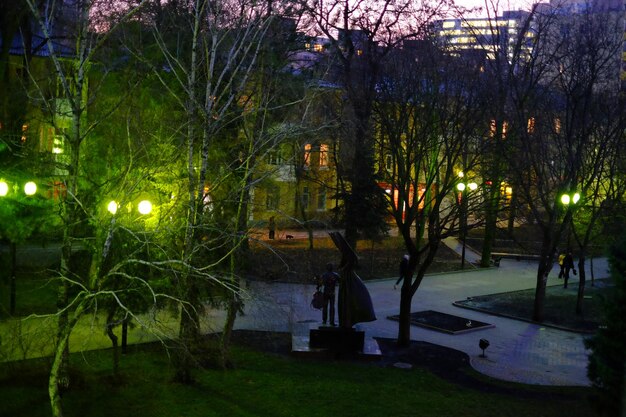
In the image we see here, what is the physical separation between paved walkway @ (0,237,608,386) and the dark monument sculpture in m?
0.92

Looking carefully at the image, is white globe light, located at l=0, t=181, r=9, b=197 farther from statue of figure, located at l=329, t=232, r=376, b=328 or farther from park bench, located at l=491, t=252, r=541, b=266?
park bench, located at l=491, t=252, r=541, b=266

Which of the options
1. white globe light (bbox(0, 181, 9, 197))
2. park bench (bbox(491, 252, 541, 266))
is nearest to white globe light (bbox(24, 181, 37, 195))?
white globe light (bbox(0, 181, 9, 197))

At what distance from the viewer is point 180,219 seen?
35.3 ft

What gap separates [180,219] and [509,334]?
41.6 feet

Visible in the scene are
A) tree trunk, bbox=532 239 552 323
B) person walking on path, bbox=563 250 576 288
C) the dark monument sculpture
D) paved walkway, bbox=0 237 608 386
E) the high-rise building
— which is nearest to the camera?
paved walkway, bbox=0 237 608 386

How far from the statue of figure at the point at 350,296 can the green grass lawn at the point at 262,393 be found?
3.83 ft

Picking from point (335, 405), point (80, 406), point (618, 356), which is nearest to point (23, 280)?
point (80, 406)

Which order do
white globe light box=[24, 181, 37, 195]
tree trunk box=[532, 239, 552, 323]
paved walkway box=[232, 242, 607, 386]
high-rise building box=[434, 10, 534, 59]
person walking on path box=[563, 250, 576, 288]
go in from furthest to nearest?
person walking on path box=[563, 250, 576, 288] < high-rise building box=[434, 10, 534, 59] < tree trunk box=[532, 239, 552, 323] < paved walkway box=[232, 242, 607, 386] < white globe light box=[24, 181, 37, 195]

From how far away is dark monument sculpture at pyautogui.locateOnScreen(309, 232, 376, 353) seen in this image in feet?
49.1

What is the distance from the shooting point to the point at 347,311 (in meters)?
15.1

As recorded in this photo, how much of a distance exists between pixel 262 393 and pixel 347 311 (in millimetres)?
3769

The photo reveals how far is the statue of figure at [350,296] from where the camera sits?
14953mm

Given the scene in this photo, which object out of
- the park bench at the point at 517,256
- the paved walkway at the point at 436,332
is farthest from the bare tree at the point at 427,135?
the park bench at the point at 517,256

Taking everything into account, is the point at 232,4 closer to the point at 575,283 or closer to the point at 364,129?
the point at 364,129
